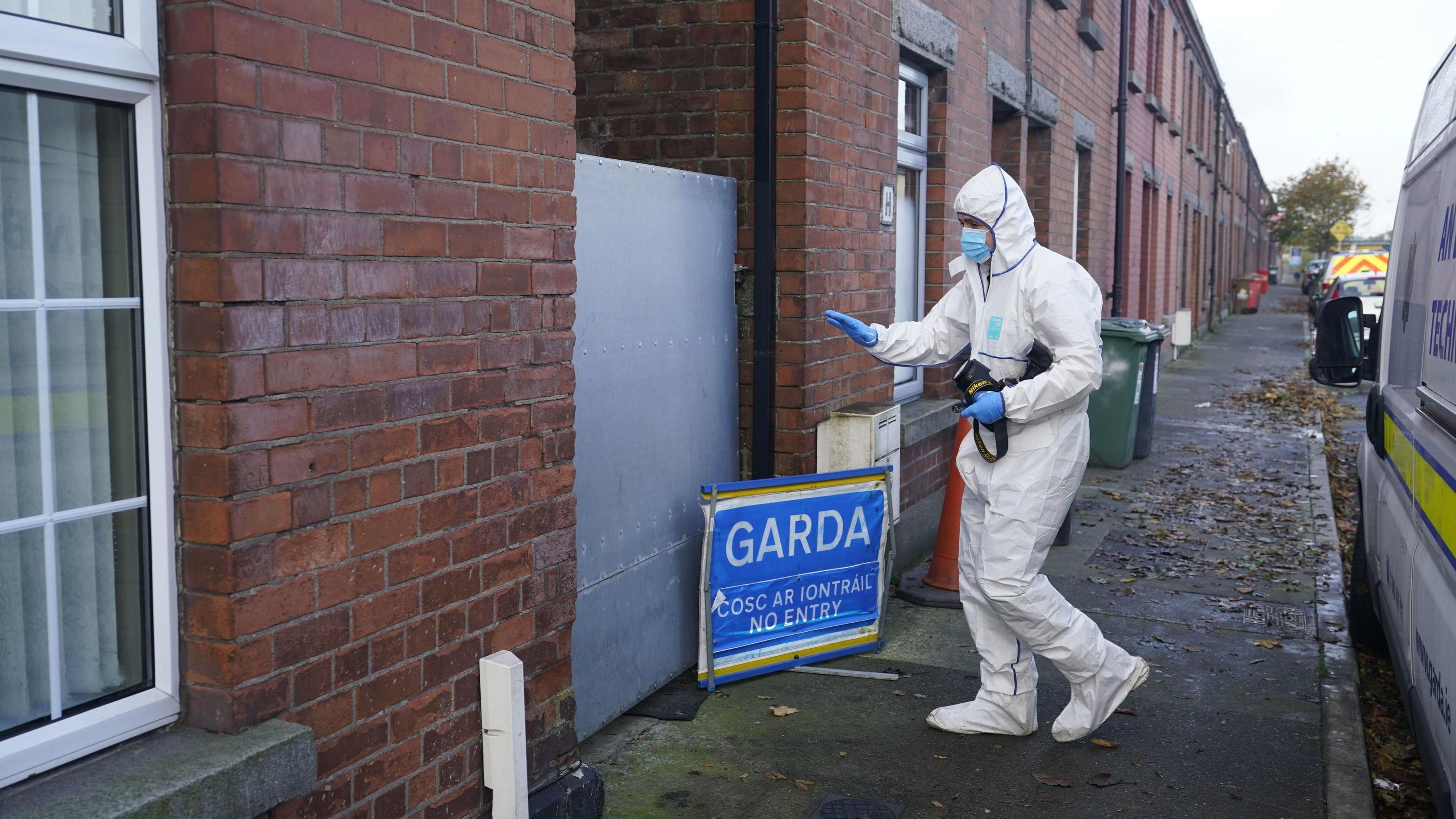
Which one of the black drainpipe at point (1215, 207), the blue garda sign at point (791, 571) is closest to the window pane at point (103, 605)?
the blue garda sign at point (791, 571)

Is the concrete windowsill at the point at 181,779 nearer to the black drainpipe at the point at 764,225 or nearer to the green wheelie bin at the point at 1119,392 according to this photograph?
the black drainpipe at the point at 764,225

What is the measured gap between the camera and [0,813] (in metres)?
2.36

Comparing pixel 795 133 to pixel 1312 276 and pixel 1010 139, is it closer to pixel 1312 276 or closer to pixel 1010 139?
pixel 1010 139

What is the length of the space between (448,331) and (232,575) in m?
0.91

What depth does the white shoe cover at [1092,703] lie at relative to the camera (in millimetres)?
4738

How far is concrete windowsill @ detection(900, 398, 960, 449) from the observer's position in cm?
718

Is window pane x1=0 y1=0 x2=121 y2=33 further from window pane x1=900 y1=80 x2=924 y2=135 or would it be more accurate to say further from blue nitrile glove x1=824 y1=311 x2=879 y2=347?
window pane x1=900 y1=80 x2=924 y2=135

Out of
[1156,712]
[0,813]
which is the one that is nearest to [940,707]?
[1156,712]

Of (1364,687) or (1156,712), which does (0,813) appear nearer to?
(1156,712)

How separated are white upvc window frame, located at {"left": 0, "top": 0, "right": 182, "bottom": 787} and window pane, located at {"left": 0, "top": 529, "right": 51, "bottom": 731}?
6cm

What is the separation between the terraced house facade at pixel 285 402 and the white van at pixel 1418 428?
250 centimetres

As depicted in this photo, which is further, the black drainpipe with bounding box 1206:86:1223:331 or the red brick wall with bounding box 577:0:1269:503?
the black drainpipe with bounding box 1206:86:1223:331

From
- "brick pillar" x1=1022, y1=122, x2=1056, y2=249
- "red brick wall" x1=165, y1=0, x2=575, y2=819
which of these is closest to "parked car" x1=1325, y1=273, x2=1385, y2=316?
"brick pillar" x1=1022, y1=122, x2=1056, y2=249

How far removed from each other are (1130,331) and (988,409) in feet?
22.6
